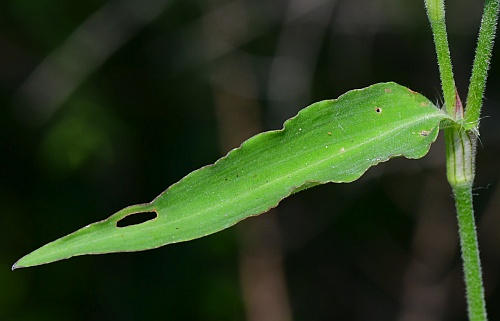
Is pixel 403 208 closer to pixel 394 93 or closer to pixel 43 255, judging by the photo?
pixel 394 93

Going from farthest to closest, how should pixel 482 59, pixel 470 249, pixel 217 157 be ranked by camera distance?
pixel 217 157 → pixel 470 249 → pixel 482 59

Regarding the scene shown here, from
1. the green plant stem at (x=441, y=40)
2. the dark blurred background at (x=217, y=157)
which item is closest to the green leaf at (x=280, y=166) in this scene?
A: the green plant stem at (x=441, y=40)

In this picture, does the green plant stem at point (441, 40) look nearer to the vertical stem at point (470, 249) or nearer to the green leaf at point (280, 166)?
the green leaf at point (280, 166)

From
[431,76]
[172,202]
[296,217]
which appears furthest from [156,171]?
[172,202]

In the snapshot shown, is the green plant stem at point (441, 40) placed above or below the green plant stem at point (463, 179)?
above

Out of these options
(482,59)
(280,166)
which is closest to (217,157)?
(280,166)

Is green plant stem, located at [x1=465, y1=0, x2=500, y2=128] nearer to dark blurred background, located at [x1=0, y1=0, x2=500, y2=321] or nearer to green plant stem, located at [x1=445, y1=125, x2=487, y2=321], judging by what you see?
green plant stem, located at [x1=445, y1=125, x2=487, y2=321]

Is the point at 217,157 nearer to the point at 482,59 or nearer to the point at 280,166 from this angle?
the point at 280,166
